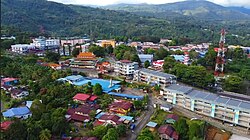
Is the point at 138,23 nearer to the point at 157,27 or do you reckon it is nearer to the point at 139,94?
the point at 157,27

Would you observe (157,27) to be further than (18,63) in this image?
Yes

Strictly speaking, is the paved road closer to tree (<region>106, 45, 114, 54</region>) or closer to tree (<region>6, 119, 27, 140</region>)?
tree (<region>6, 119, 27, 140</region>)

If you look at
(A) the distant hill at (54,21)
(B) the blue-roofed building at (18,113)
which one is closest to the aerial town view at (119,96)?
(B) the blue-roofed building at (18,113)

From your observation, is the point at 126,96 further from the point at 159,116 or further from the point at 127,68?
A: the point at 127,68

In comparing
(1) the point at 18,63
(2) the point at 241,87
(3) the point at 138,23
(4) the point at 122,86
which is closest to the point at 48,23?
(3) the point at 138,23

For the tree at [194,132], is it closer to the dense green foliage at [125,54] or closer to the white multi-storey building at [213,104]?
the white multi-storey building at [213,104]

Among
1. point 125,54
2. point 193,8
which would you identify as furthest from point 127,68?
point 193,8

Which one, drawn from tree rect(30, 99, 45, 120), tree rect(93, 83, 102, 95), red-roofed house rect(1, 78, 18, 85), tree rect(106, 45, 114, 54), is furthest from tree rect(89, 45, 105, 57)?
tree rect(30, 99, 45, 120)
